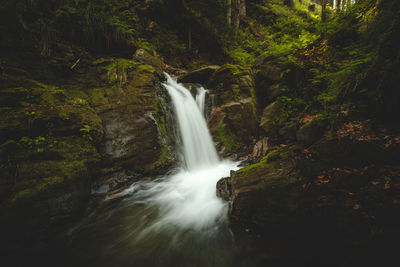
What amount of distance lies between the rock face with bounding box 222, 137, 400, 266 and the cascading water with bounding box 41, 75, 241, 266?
0.52 meters

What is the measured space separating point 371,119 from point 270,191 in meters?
1.96

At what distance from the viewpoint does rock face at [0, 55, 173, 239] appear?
9.75 feet

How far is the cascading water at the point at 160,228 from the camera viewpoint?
2.52m

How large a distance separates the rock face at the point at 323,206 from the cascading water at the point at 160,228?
0.52 meters

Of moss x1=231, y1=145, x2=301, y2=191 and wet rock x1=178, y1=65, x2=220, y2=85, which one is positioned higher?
wet rock x1=178, y1=65, x2=220, y2=85

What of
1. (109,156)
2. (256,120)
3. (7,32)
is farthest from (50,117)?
(256,120)

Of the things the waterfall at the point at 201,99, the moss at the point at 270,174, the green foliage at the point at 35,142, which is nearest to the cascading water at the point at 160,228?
the moss at the point at 270,174

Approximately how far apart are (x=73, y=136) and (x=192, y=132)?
13.1 ft

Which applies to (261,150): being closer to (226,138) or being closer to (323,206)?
(226,138)

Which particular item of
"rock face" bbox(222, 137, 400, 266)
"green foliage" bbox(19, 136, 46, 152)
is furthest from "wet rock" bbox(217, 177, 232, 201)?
"green foliage" bbox(19, 136, 46, 152)

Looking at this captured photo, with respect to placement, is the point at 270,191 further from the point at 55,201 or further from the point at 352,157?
the point at 55,201

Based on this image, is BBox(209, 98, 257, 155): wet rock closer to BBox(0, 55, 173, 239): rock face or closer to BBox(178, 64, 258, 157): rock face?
BBox(178, 64, 258, 157): rock face

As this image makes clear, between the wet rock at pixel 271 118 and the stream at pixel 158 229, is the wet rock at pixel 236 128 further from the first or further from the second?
the stream at pixel 158 229

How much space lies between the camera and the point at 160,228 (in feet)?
→ 10.8
